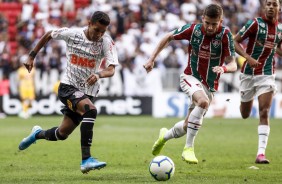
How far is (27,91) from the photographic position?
84.9 ft

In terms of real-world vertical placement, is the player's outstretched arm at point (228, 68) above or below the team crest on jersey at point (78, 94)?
above

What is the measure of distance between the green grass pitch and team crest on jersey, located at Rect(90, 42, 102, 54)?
5.35 feet

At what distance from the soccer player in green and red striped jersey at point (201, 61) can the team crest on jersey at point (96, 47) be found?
724 mm

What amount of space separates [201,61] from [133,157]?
2.55 meters

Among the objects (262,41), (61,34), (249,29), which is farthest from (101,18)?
(262,41)

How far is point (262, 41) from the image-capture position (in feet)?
38.2

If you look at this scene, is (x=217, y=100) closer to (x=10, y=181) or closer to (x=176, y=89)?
(x=176, y=89)

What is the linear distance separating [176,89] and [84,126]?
17957 mm

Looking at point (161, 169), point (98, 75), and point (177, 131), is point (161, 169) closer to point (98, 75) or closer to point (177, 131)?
point (98, 75)

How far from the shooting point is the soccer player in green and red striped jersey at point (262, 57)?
1146 cm

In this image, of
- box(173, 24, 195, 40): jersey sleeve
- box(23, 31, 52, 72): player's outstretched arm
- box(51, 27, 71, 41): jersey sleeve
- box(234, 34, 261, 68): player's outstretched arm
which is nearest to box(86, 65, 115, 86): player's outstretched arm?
box(51, 27, 71, 41): jersey sleeve

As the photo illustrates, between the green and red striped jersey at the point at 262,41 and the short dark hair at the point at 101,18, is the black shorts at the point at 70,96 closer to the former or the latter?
the short dark hair at the point at 101,18

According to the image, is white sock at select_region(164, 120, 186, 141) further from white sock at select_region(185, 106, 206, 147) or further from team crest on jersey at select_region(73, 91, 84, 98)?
team crest on jersey at select_region(73, 91, 84, 98)

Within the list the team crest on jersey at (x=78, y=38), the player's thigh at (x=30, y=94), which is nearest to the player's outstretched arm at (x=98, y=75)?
the team crest on jersey at (x=78, y=38)
